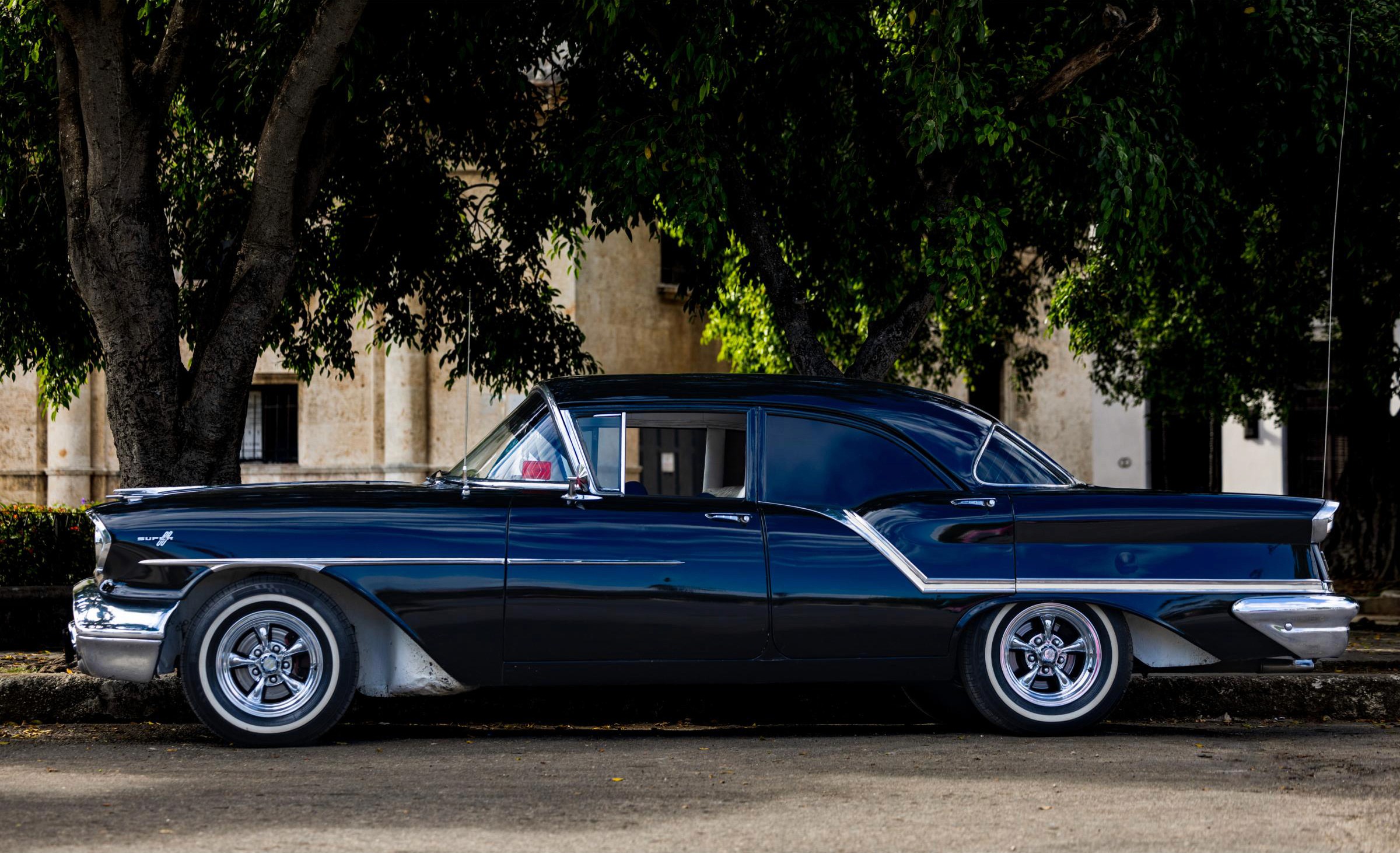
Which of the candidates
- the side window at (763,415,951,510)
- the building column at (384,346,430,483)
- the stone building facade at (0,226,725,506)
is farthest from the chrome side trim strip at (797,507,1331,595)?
the building column at (384,346,430,483)

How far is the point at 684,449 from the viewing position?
6.27 metres

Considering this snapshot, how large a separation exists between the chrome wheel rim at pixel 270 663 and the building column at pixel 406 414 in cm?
1573

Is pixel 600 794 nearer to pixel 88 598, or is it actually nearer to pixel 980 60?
pixel 88 598

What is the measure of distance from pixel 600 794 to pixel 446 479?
2059 mm

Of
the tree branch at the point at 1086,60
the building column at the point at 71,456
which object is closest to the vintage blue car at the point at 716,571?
the tree branch at the point at 1086,60

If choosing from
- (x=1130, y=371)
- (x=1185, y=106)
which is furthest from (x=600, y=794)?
(x=1130, y=371)

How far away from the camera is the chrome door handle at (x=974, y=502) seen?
6266 millimetres

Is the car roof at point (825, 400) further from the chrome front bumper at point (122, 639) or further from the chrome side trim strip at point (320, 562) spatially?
the chrome front bumper at point (122, 639)

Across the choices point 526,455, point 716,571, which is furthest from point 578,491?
point 716,571

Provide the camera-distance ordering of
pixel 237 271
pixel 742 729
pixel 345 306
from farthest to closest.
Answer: pixel 345 306 → pixel 237 271 → pixel 742 729

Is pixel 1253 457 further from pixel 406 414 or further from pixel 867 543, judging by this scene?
pixel 867 543

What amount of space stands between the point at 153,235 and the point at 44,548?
2926mm

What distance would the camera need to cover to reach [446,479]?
6.54 meters

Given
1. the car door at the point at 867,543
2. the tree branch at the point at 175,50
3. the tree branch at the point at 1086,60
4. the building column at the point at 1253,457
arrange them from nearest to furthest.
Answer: the car door at the point at 867,543 → the tree branch at the point at 175,50 → the tree branch at the point at 1086,60 → the building column at the point at 1253,457
